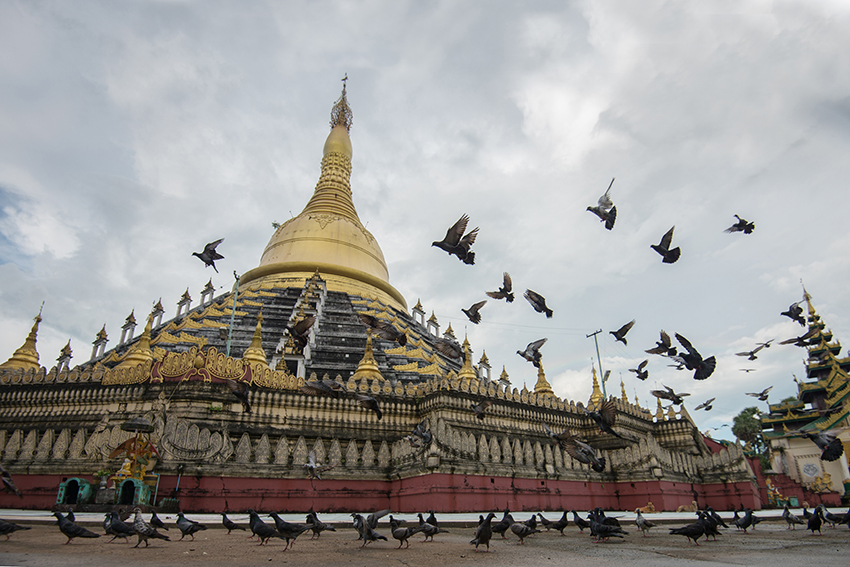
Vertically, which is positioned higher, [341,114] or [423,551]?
[341,114]

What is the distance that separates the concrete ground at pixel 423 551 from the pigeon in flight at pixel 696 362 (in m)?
3.08

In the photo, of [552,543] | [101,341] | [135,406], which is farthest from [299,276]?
[552,543]

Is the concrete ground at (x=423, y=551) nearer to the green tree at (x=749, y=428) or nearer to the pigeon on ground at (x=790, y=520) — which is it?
the pigeon on ground at (x=790, y=520)

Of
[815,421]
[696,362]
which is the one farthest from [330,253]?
[815,421]

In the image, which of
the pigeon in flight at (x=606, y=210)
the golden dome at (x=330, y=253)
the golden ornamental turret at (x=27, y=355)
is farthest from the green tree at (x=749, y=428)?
the golden ornamental turret at (x=27, y=355)

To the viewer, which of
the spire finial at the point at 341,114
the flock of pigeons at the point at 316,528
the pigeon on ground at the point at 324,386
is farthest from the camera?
the spire finial at the point at 341,114

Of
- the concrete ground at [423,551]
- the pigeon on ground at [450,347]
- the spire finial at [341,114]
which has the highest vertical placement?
the spire finial at [341,114]

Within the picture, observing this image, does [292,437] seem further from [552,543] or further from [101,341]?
[101,341]

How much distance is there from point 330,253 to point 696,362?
26681 mm

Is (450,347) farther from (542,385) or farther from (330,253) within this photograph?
(330,253)

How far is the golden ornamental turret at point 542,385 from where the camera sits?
21.1m

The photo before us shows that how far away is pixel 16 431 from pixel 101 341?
21227mm

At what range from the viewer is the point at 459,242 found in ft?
33.0

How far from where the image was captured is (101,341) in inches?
1292
